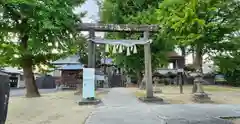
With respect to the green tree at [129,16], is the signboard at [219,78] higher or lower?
lower

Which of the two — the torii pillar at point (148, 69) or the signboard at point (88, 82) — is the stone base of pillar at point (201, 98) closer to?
the torii pillar at point (148, 69)

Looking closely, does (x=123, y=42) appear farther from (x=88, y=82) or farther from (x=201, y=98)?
(x=201, y=98)

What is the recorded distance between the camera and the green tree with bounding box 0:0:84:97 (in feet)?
39.6

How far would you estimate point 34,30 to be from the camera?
43.4 feet

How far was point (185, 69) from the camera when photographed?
48.6ft

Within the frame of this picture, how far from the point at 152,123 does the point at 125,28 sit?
275 inches

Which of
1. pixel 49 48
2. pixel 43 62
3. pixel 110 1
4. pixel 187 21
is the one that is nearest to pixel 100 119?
pixel 187 21

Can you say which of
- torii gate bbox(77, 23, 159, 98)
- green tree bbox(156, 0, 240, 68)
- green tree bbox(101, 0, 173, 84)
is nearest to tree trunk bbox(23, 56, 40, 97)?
torii gate bbox(77, 23, 159, 98)

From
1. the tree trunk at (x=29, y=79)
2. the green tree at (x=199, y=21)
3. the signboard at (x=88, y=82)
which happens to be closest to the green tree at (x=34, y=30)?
the tree trunk at (x=29, y=79)

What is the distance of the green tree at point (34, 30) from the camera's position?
475 inches

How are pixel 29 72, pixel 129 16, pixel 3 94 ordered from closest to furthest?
pixel 3 94, pixel 29 72, pixel 129 16

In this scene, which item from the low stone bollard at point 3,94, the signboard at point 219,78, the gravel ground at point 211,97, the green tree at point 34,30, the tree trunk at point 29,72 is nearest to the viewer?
the low stone bollard at point 3,94

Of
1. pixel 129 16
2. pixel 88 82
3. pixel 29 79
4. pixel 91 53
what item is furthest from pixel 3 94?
pixel 129 16

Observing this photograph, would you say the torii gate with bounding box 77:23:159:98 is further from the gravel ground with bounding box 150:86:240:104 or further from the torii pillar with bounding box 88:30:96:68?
the gravel ground with bounding box 150:86:240:104
